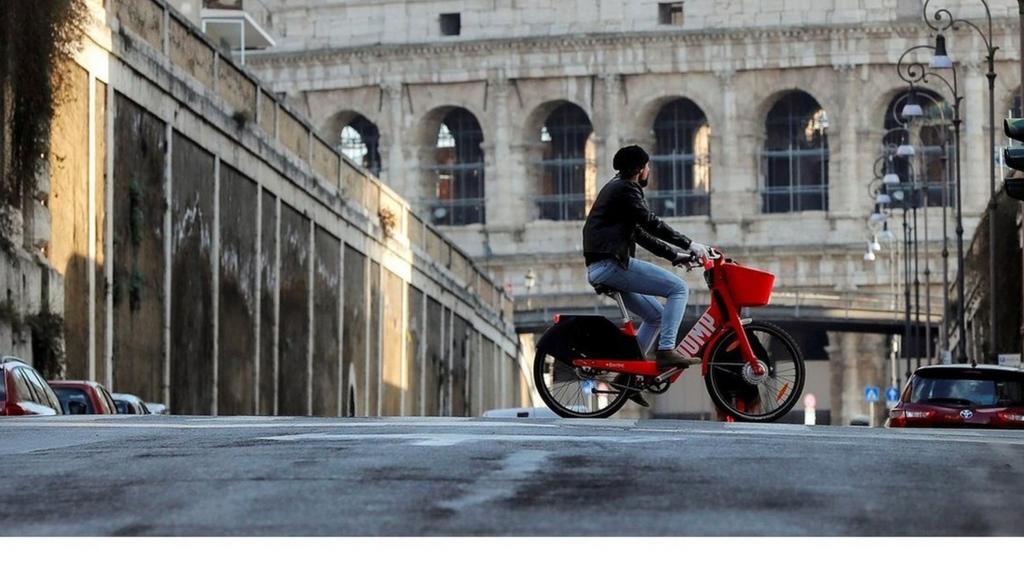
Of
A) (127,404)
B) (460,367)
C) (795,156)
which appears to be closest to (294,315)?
(127,404)

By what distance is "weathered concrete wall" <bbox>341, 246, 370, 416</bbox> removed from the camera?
55.1 meters

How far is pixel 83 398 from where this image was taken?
2919 centimetres

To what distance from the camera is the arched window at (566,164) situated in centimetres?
12275

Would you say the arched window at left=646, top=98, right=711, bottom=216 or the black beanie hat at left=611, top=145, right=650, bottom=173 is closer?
the black beanie hat at left=611, top=145, right=650, bottom=173

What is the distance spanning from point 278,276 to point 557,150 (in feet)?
256

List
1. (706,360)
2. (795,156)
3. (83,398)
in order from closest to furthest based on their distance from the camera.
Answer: (706,360)
(83,398)
(795,156)

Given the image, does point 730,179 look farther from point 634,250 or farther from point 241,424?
point 241,424

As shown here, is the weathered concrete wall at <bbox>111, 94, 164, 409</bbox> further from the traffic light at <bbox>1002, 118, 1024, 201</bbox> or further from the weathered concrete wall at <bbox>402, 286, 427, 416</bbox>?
the weathered concrete wall at <bbox>402, 286, 427, 416</bbox>

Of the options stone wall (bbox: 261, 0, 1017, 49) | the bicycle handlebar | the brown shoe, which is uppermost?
stone wall (bbox: 261, 0, 1017, 49)

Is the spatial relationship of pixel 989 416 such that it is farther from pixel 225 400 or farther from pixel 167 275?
pixel 225 400

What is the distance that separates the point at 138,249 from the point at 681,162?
8368 cm

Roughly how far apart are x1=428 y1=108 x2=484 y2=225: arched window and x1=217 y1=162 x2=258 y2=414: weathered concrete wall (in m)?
77.9

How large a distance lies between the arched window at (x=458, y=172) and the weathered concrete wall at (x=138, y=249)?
83969mm

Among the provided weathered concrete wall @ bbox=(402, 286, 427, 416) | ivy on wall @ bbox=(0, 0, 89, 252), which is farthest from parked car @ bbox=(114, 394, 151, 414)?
weathered concrete wall @ bbox=(402, 286, 427, 416)
